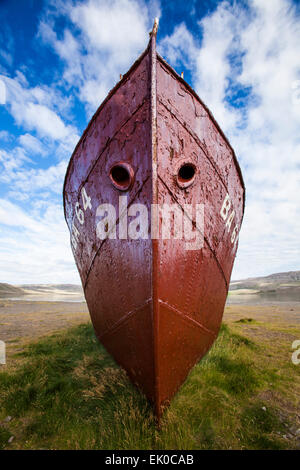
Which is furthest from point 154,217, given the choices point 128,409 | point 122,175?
point 128,409

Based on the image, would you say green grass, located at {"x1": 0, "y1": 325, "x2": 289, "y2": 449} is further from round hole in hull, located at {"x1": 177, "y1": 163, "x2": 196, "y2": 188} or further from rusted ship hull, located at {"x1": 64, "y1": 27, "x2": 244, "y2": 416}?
round hole in hull, located at {"x1": 177, "y1": 163, "x2": 196, "y2": 188}

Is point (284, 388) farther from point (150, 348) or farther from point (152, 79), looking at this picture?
point (152, 79)

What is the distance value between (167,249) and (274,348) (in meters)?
4.41

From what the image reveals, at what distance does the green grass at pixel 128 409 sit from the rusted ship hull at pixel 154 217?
8.4 inches

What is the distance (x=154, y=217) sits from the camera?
6.95ft

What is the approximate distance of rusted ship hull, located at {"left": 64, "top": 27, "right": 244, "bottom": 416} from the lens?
7.20 feet

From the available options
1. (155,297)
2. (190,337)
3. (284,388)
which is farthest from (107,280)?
(284,388)

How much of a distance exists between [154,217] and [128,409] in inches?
82.1

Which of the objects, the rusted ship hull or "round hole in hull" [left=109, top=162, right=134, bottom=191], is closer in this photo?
the rusted ship hull

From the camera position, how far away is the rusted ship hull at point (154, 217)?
2.19 meters

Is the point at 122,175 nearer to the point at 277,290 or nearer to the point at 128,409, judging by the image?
the point at 128,409

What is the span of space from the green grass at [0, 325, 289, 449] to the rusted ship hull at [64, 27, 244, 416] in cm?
21

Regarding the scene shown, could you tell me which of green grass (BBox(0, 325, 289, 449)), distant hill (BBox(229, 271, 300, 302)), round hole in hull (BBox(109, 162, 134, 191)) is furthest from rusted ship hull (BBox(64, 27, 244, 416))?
distant hill (BBox(229, 271, 300, 302))

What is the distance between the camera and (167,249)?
7.32 feet
